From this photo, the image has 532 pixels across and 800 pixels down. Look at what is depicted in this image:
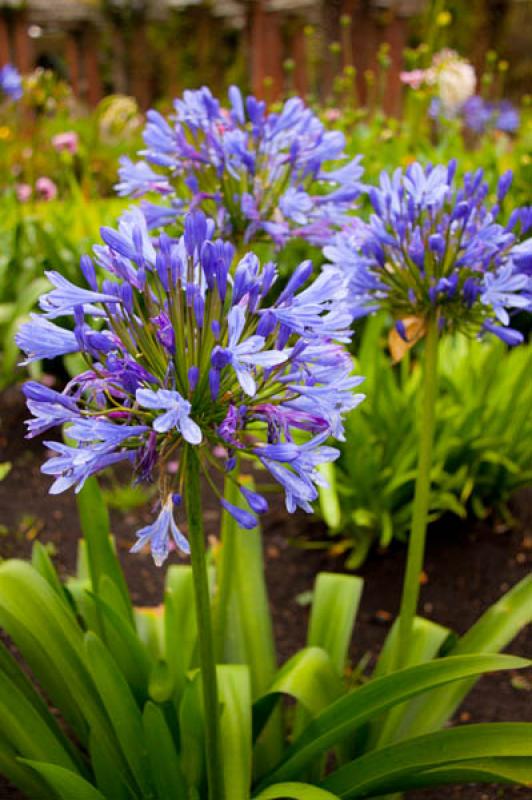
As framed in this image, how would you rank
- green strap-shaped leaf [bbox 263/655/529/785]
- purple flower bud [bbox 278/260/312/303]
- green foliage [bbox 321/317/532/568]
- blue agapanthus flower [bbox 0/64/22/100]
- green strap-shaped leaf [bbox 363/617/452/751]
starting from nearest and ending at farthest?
1. purple flower bud [bbox 278/260/312/303]
2. green strap-shaped leaf [bbox 263/655/529/785]
3. green strap-shaped leaf [bbox 363/617/452/751]
4. green foliage [bbox 321/317/532/568]
5. blue agapanthus flower [bbox 0/64/22/100]

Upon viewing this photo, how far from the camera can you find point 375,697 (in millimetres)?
→ 1620

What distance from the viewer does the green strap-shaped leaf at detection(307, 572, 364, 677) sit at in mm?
2215

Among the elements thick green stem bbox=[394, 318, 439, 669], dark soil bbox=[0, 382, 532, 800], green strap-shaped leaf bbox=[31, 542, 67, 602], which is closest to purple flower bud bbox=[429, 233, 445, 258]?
thick green stem bbox=[394, 318, 439, 669]

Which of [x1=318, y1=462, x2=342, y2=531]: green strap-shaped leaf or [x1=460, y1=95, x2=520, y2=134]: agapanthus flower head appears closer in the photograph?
[x1=318, y1=462, x2=342, y2=531]: green strap-shaped leaf

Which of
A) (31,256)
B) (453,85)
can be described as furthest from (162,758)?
(453,85)

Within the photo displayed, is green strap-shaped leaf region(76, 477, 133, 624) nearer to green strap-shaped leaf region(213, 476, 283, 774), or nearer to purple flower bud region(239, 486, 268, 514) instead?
green strap-shaped leaf region(213, 476, 283, 774)

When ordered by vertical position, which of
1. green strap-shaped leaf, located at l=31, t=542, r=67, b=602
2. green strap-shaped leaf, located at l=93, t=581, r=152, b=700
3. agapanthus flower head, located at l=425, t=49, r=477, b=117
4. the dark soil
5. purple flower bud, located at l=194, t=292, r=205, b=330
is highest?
agapanthus flower head, located at l=425, t=49, r=477, b=117

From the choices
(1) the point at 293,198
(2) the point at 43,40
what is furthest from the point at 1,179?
(2) the point at 43,40

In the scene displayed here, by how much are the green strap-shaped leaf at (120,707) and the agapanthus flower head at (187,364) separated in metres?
0.40

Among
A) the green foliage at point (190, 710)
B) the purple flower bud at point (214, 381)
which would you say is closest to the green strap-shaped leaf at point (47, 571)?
the green foliage at point (190, 710)

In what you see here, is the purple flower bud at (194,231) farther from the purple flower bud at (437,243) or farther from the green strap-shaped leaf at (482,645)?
the green strap-shaped leaf at (482,645)

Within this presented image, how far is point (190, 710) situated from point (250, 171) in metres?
1.10

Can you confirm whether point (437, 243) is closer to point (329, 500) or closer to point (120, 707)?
point (120, 707)

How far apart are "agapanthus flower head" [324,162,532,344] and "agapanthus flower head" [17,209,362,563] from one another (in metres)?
0.46
